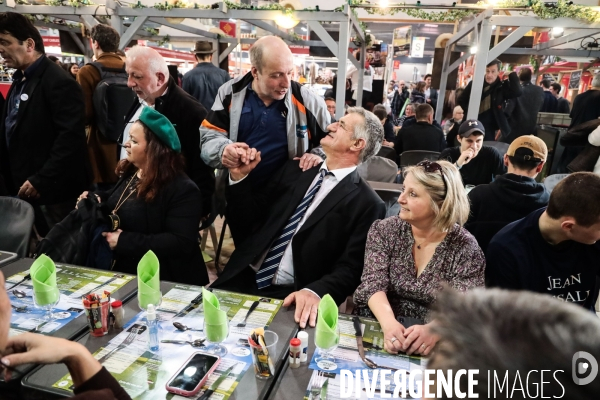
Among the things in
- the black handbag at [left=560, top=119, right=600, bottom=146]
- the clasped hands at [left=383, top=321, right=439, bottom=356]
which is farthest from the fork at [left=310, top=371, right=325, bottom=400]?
the black handbag at [left=560, top=119, right=600, bottom=146]

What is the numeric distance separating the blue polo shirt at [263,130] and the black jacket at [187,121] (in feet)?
1.52

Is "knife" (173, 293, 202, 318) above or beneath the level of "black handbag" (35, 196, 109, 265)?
beneath

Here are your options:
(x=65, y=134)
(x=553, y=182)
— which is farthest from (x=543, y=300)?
(x=553, y=182)

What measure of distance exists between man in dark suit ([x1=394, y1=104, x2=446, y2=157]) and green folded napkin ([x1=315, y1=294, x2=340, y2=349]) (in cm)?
394

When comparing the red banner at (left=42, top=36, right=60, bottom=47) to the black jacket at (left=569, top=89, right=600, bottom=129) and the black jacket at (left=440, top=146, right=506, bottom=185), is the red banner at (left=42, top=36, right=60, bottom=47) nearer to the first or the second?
the black jacket at (left=440, top=146, right=506, bottom=185)

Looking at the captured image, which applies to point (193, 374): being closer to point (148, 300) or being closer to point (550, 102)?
point (148, 300)

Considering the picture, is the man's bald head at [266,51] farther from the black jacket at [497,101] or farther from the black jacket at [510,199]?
the black jacket at [497,101]

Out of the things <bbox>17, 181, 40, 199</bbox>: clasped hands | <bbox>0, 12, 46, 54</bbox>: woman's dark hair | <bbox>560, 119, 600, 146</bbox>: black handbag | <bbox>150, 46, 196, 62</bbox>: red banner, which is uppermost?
<bbox>150, 46, 196, 62</bbox>: red banner

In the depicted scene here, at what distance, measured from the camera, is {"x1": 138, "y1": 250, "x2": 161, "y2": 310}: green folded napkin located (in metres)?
1.54

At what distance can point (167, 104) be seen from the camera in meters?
2.85

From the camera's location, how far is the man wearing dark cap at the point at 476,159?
12.8ft

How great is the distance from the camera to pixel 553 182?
3.40m

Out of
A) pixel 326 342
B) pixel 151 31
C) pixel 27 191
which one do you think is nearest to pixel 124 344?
pixel 326 342

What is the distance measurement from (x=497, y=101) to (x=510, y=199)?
398 cm
